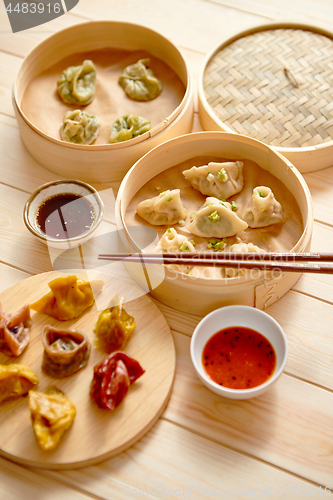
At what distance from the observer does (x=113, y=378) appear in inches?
72.7

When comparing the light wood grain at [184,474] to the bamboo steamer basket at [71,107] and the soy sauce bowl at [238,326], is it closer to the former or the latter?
the soy sauce bowl at [238,326]

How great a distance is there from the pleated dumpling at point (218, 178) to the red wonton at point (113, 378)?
38.5 inches

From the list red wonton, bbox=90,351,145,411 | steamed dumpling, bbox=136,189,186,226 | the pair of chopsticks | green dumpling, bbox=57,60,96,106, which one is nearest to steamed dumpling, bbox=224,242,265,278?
the pair of chopsticks

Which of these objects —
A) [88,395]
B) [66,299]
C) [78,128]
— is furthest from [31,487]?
[78,128]

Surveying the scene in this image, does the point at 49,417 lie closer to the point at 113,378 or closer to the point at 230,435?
the point at 113,378

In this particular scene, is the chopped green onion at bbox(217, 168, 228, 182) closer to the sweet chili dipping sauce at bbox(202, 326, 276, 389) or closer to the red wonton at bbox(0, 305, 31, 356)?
the sweet chili dipping sauce at bbox(202, 326, 276, 389)

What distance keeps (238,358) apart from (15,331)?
0.93 meters

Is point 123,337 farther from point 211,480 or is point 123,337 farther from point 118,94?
point 118,94

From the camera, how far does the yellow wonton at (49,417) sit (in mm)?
1749

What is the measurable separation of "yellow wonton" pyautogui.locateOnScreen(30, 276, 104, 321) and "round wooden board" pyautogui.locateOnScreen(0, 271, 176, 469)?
31mm

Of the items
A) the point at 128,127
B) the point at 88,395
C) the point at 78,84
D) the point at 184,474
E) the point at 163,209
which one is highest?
the point at 78,84

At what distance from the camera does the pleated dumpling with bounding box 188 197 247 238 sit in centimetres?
227

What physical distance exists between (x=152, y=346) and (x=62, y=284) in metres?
0.47

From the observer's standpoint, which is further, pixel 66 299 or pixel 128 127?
pixel 128 127
